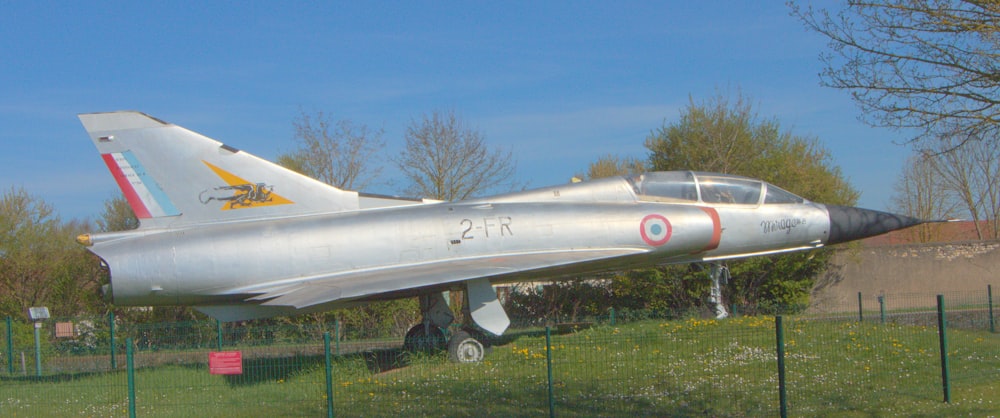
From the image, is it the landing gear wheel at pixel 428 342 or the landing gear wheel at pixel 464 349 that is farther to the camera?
the landing gear wheel at pixel 428 342

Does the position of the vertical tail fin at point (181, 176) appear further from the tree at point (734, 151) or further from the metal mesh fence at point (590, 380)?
the tree at point (734, 151)

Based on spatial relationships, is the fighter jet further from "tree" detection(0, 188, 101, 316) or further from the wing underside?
"tree" detection(0, 188, 101, 316)

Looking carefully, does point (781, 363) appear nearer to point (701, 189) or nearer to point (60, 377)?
point (701, 189)

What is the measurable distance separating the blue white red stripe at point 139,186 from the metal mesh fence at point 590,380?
238cm

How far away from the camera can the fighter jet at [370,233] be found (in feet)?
43.3

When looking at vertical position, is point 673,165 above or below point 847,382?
above

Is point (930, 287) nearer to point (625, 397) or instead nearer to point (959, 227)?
point (625, 397)

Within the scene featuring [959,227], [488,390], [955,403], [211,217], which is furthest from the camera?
[959,227]

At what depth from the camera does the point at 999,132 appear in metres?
9.77

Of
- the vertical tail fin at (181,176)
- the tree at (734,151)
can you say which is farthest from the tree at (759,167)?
the vertical tail fin at (181,176)

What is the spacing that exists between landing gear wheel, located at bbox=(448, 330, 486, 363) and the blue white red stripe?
16.8 feet

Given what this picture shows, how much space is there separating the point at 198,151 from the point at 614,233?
7121mm

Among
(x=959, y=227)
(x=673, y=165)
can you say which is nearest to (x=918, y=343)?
(x=673, y=165)

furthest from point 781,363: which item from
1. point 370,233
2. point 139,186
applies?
point 139,186
